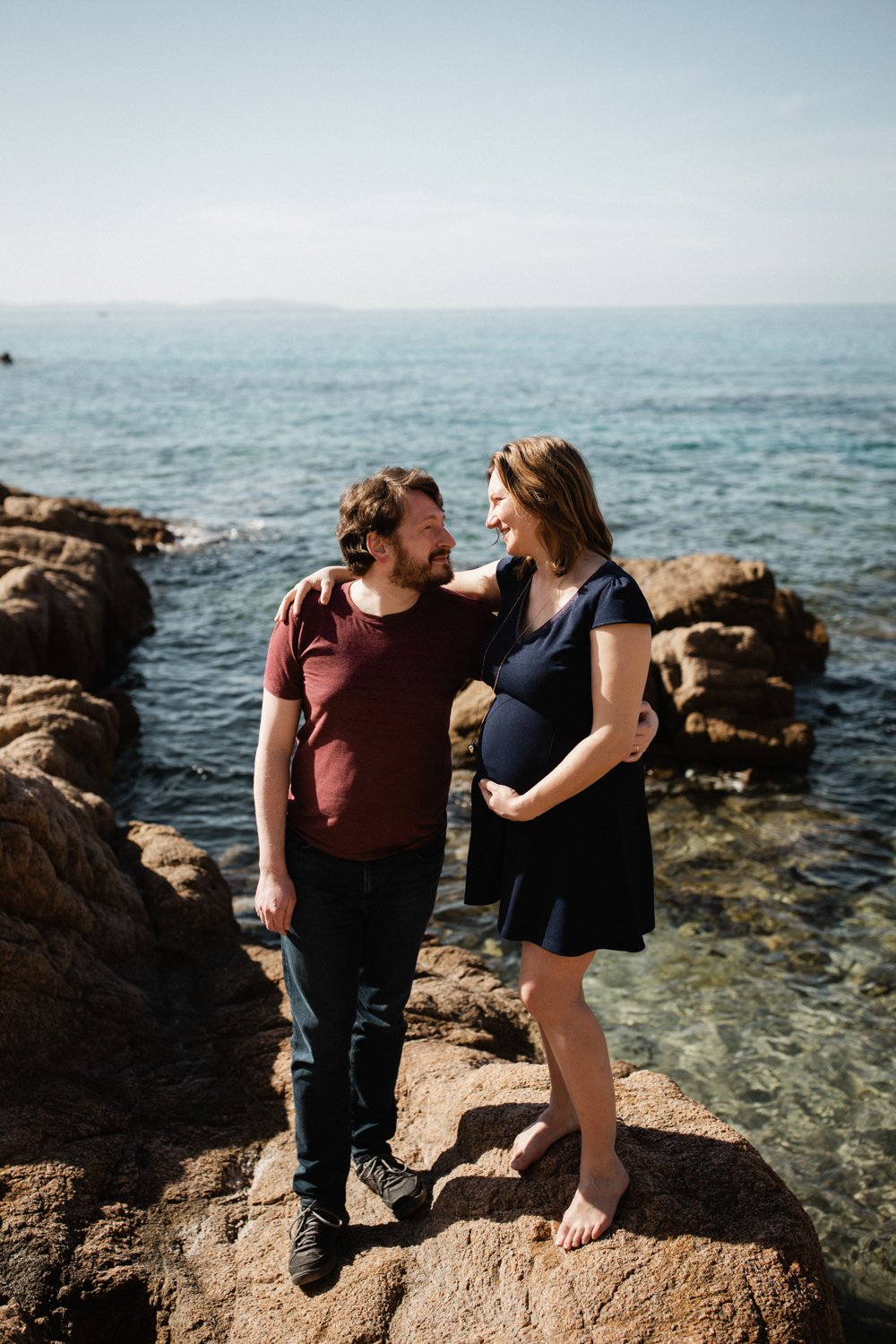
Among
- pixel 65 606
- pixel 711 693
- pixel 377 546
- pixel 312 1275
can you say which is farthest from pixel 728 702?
pixel 312 1275

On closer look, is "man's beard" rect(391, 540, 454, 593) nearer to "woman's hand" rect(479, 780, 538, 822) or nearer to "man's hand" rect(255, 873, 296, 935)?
"woman's hand" rect(479, 780, 538, 822)

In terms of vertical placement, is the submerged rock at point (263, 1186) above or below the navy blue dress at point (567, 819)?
below

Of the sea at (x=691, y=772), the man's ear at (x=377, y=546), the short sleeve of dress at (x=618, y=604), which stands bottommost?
the sea at (x=691, y=772)

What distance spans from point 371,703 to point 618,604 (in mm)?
917

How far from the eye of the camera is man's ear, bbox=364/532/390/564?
3.40m

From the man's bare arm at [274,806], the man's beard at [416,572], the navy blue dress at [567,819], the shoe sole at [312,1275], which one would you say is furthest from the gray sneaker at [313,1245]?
the man's beard at [416,572]

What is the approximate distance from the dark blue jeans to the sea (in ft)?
2.53

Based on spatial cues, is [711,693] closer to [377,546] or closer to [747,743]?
[747,743]

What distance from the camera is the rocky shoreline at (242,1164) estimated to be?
10.4 ft

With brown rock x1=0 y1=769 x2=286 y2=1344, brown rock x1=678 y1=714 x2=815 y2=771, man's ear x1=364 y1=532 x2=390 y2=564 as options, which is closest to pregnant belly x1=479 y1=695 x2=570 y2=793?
man's ear x1=364 y1=532 x2=390 y2=564

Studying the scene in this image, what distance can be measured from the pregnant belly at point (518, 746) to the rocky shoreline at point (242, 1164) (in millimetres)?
1381

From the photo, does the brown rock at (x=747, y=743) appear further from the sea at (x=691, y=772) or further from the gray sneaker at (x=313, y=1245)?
the gray sneaker at (x=313, y=1245)

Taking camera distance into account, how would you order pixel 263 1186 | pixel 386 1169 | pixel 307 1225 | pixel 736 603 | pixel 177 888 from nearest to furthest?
pixel 307 1225, pixel 386 1169, pixel 263 1186, pixel 177 888, pixel 736 603

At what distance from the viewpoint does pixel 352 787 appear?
3.50m
